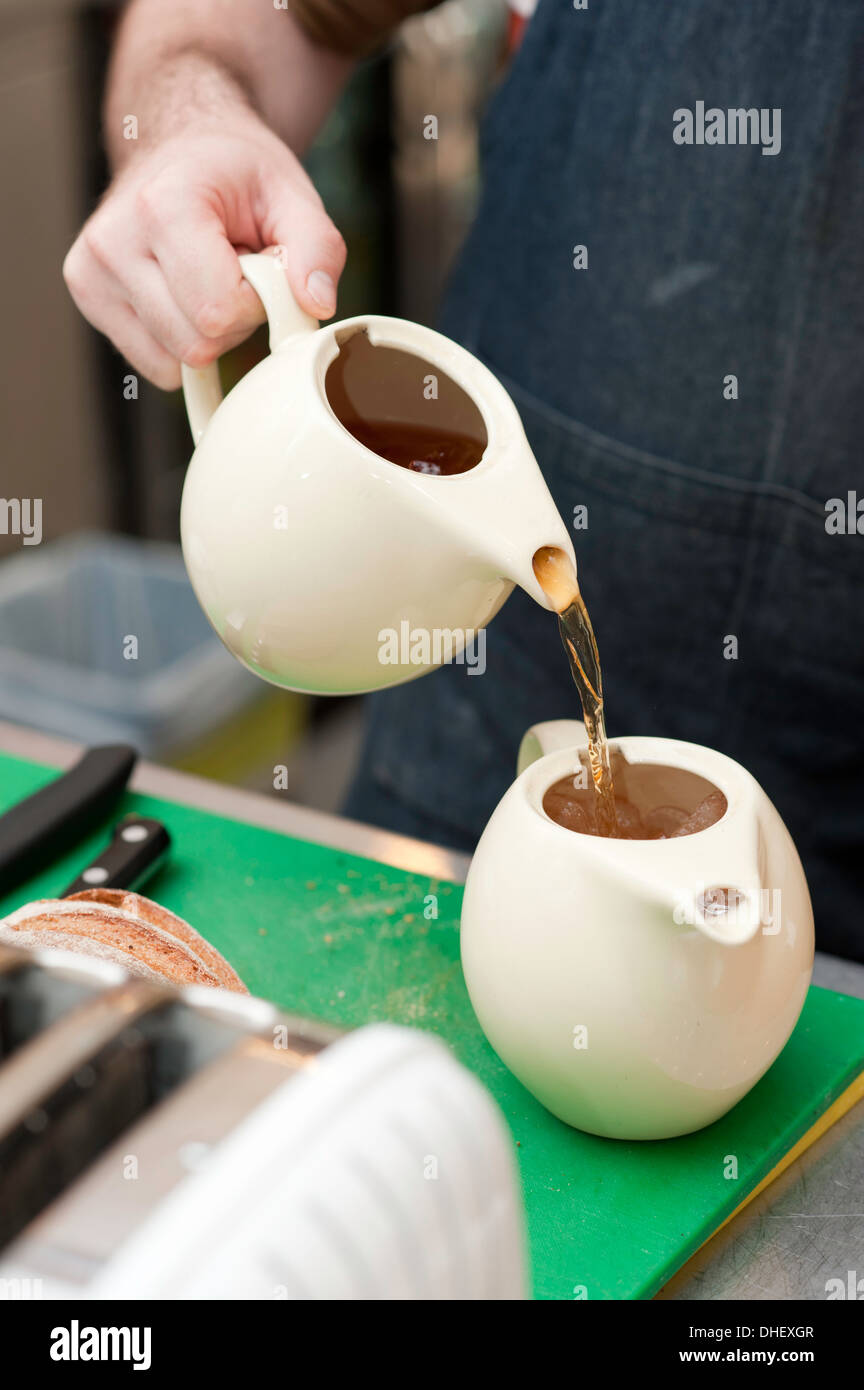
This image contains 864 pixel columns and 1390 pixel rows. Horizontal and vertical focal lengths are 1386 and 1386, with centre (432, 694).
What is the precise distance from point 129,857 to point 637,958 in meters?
0.43

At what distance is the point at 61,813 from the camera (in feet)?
3.34

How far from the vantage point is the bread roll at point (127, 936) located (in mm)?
726

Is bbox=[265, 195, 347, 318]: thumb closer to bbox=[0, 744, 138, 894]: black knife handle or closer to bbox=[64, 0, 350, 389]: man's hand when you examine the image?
bbox=[64, 0, 350, 389]: man's hand

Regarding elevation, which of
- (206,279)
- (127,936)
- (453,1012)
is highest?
(206,279)

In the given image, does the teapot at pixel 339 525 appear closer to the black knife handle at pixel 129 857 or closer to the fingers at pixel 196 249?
the fingers at pixel 196 249

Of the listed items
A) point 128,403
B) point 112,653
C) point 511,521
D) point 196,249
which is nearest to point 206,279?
point 196,249

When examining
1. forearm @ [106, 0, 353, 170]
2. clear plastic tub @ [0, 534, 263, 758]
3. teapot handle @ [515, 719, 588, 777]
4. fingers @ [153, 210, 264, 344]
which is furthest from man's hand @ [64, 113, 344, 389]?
clear plastic tub @ [0, 534, 263, 758]

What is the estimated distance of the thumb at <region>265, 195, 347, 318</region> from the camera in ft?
2.65

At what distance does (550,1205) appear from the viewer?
721mm

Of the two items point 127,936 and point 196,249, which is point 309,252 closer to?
point 196,249

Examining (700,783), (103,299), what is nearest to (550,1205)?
(700,783)

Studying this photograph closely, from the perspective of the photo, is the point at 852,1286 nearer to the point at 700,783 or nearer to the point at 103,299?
the point at 700,783

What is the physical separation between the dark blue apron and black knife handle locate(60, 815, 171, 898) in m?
0.41

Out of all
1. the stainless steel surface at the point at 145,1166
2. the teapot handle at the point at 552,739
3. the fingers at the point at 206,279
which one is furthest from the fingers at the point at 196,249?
the stainless steel surface at the point at 145,1166
